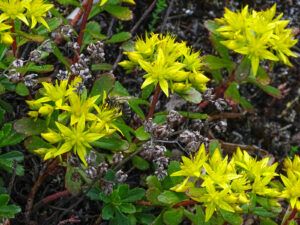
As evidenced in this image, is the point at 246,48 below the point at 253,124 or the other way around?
the other way around

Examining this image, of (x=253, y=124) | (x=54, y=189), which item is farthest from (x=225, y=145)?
(x=54, y=189)

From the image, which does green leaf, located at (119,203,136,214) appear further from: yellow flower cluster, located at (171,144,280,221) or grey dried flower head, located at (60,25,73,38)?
grey dried flower head, located at (60,25,73,38)

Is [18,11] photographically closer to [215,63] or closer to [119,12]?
[119,12]

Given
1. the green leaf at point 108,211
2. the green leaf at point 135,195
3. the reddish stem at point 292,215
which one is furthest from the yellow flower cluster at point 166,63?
the reddish stem at point 292,215

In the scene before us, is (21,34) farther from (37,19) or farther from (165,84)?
(165,84)

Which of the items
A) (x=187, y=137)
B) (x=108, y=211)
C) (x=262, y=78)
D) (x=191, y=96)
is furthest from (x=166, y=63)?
(x=262, y=78)

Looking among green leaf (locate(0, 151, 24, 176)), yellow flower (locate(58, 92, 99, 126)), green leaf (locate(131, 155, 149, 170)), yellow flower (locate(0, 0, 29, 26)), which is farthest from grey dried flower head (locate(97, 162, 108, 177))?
yellow flower (locate(0, 0, 29, 26))

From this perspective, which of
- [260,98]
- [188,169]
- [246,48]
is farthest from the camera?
[260,98]

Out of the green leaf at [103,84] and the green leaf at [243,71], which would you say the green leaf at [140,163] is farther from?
the green leaf at [243,71]
